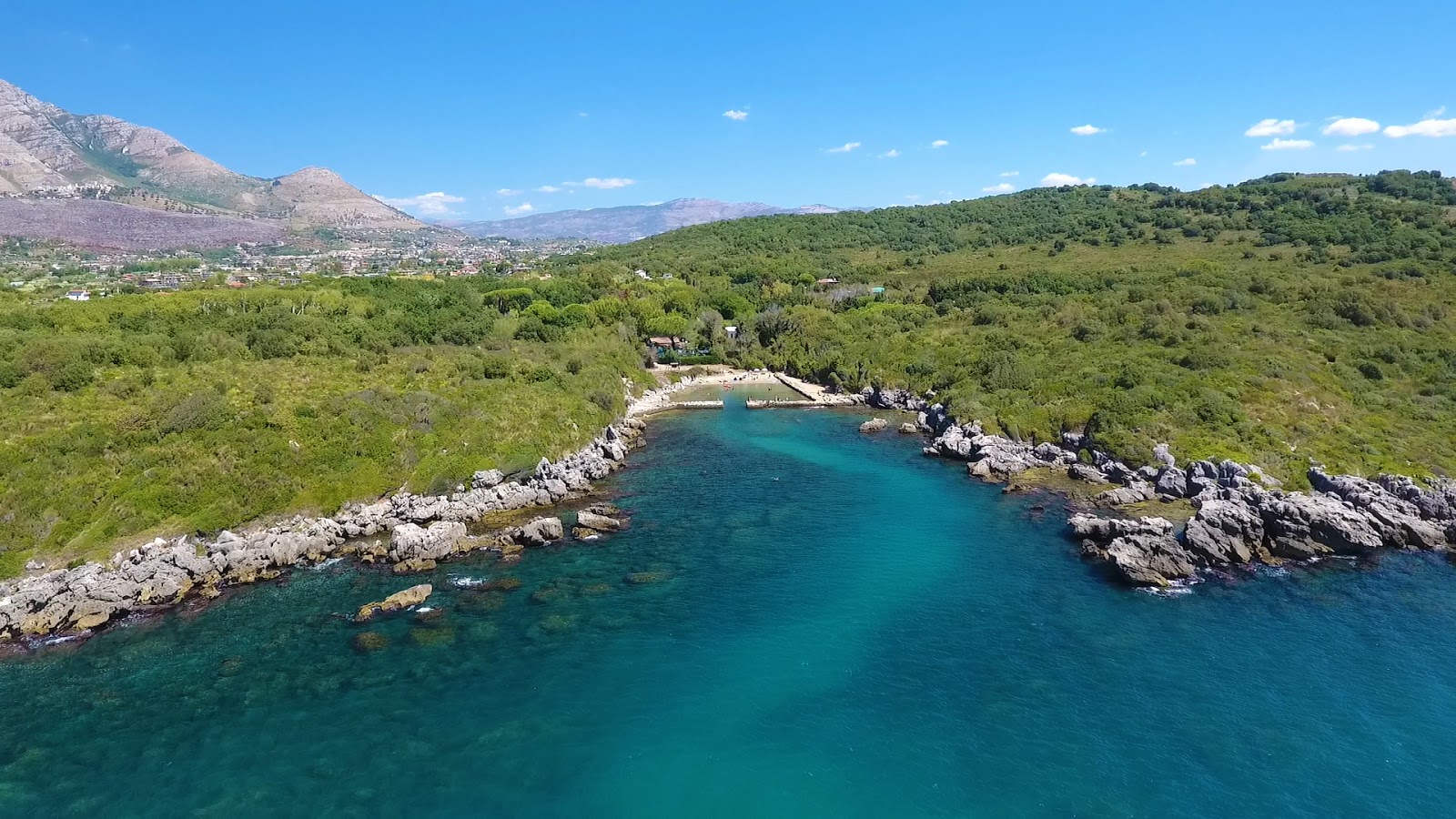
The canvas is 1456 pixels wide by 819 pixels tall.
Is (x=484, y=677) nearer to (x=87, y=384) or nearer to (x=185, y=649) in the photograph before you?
(x=185, y=649)

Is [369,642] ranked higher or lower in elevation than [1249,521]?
lower

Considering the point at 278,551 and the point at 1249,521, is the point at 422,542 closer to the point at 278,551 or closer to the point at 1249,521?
the point at 278,551

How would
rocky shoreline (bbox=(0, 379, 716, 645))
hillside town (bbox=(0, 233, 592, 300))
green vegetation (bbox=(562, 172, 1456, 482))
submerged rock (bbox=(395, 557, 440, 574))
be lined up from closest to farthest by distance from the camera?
1. rocky shoreline (bbox=(0, 379, 716, 645))
2. submerged rock (bbox=(395, 557, 440, 574))
3. green vegetation (bbox=(562, 172, 1456, 482))
4. hillside town (bbox=(0, 233, 592, 300))

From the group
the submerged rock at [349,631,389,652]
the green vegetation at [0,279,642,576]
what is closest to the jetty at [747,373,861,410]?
the green vegetation at [0,279,642,576]

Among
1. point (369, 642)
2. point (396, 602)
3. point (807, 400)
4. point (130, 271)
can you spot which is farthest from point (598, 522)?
point (130, 271)

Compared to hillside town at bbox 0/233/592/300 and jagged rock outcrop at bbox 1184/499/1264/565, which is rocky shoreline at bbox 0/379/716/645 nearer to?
jagged rock outcrop at bbox 1184/499/1264/565

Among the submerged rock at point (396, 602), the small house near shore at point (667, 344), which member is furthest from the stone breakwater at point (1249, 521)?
the small house near shore at point (667, 344)
